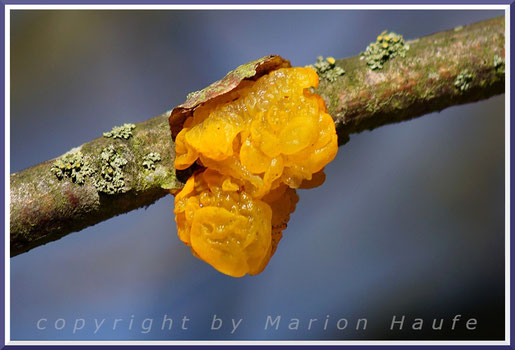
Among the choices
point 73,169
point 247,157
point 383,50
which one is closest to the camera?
point 247,157

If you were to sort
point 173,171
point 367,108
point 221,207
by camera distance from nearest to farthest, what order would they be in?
point 221,207, point 173,171, point 367,108

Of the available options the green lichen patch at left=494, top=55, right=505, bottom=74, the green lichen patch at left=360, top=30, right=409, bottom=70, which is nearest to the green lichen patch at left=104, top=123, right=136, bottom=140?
the green lichen patch at left=360, top=30, right=409, bottom=70

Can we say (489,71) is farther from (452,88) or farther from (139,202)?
(139,202)

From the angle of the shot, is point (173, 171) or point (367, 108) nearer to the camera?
point (173, 171)

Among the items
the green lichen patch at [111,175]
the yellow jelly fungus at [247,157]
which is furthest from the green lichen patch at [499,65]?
the green lichen patch at [111,175]

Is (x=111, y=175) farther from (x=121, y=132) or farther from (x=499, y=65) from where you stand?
(x=499, y=65)

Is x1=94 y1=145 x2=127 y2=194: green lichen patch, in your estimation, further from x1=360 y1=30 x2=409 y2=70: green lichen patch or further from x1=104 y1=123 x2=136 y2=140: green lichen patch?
x1=360 y1=30 x2=409 y2=70: green lichen patch

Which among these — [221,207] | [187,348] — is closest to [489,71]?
[221,207]

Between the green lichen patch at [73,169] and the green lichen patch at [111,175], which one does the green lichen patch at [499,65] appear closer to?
the green lichen patch at [111,175]

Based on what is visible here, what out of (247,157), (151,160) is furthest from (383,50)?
(151,160)
